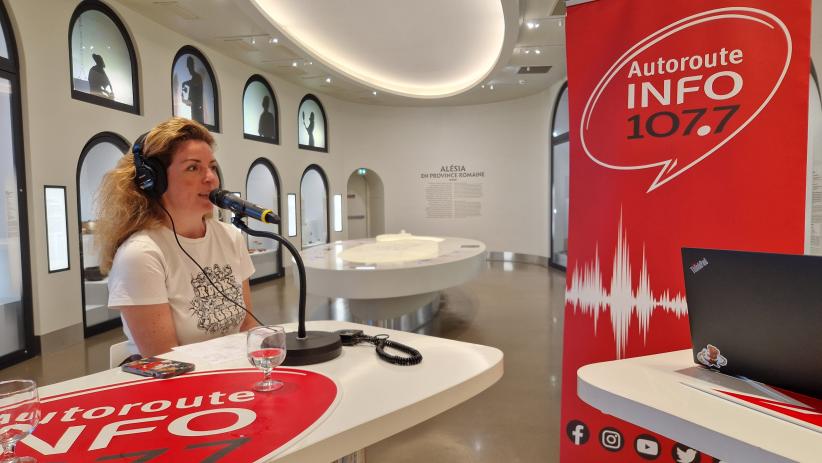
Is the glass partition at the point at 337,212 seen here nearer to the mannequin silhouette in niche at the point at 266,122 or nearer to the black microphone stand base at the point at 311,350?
the mannequin silhouette in niche at the point at 266,122

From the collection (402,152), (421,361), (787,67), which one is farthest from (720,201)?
(402,152)

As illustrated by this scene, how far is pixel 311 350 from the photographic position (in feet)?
4.33

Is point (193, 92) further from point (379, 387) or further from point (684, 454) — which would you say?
point (684, 454)

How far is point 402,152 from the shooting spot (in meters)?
11.2

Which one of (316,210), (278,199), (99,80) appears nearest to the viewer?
(99,80)

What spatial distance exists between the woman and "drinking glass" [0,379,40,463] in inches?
26.2

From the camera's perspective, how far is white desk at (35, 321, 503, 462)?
93 centimetres

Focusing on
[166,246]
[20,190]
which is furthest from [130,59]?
[166,246]

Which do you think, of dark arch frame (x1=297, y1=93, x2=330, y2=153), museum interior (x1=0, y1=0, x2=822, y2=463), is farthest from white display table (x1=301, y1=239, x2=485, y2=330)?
dark arch frame (x1=297, y1=93, x2=330, y2=153)

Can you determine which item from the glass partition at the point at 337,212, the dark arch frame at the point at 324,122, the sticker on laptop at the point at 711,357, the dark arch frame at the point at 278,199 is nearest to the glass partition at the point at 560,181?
the glass partition at the point at 337,212

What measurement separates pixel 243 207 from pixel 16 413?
0.68 m

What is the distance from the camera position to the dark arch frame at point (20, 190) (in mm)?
4195

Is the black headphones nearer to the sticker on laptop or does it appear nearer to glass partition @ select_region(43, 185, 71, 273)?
the sticker on laptop

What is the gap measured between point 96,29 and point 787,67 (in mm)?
6265
